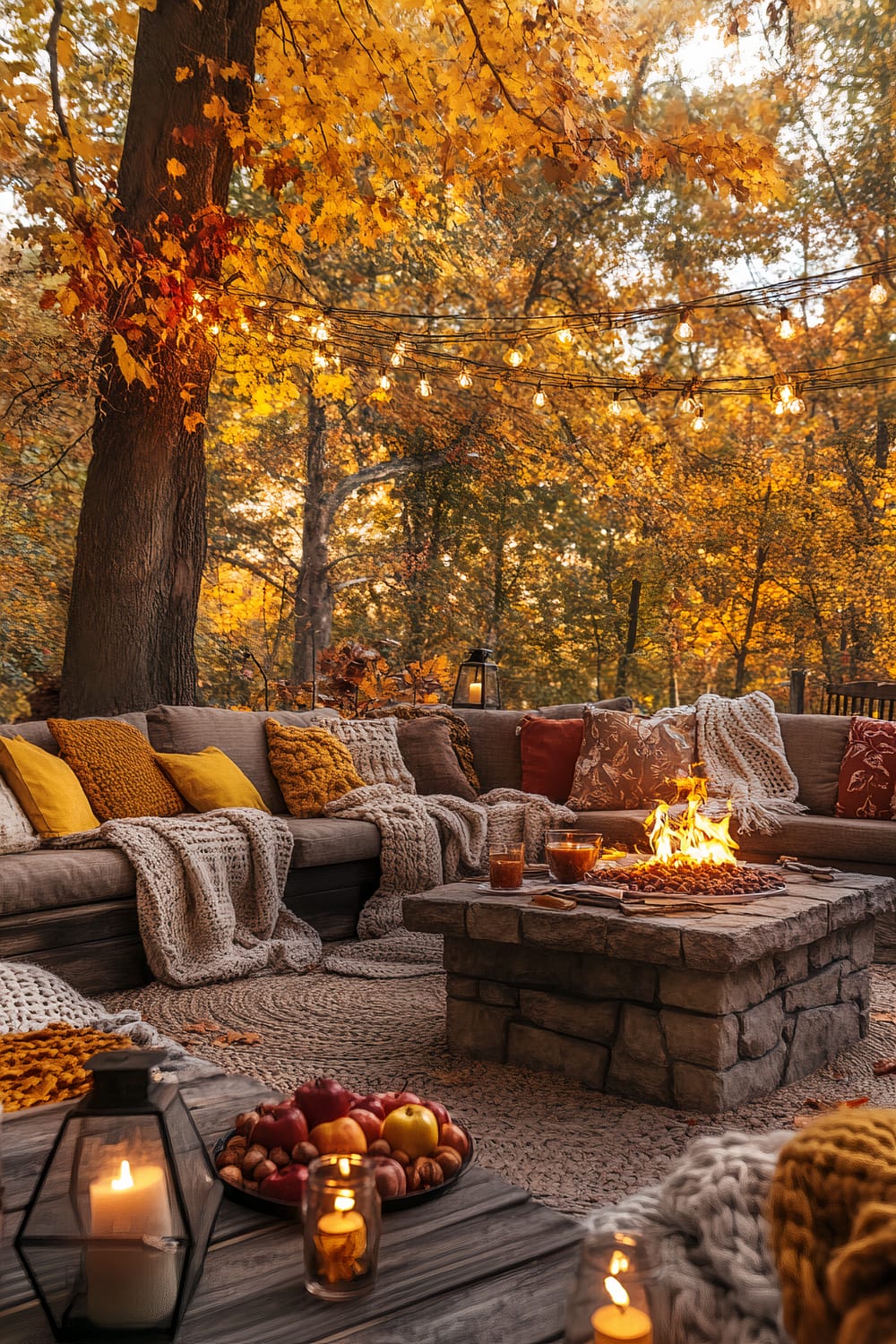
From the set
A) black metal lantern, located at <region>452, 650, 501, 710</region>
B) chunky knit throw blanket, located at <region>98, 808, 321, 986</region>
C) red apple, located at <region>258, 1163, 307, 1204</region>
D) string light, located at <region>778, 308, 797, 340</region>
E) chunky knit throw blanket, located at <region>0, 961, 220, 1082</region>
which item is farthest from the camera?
black metal lantern, located at <region>452, 650, 501, 710</region>

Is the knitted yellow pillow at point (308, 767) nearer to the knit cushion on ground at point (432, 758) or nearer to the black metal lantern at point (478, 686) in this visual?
the knit cushion on ground at point (432, 758)

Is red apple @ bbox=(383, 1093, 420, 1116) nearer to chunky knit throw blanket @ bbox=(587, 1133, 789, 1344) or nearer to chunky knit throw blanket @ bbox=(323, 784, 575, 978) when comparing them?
chunky knit throw blanket @ bbox=(587, 1133, 789, 1344)

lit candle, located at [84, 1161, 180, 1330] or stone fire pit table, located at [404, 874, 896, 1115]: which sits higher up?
lit candle, located at [84, 1161, 180, 1330]

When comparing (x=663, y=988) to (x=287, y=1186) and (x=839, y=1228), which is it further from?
(x=839, y=1228)

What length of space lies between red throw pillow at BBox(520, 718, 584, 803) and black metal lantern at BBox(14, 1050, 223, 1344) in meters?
3.98

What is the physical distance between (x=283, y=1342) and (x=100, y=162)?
5.25 m

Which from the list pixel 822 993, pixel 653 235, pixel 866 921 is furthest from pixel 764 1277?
pixel 653 235

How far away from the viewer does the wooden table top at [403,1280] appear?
0.79 meters

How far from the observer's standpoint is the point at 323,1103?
112 centimetres

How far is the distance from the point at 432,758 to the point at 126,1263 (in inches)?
160

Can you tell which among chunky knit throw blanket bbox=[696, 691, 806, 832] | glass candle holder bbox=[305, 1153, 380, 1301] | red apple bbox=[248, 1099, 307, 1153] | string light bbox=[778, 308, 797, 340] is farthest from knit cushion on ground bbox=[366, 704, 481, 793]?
glass candle holder bbox=[305, 1153, 380, 1301]

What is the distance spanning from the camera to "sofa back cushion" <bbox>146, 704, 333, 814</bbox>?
13.5ft

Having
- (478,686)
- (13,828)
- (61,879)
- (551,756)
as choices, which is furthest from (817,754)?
(13,828)

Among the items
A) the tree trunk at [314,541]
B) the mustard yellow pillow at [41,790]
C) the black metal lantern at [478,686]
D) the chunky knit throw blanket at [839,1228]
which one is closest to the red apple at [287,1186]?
the chunky knit throw blanket at [839,1228]
